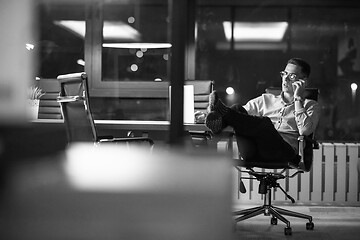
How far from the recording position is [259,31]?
245 inches

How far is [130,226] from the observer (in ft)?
3.86

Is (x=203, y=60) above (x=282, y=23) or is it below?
below

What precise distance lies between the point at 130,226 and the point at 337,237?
3.22 metres

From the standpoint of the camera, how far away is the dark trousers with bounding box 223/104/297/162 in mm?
4035

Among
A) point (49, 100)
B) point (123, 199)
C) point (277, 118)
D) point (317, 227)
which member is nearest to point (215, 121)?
point (277, 118)

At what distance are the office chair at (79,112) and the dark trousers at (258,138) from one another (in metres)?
0.60

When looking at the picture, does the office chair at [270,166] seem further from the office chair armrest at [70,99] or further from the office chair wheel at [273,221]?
the office chair armrest at [70,99]

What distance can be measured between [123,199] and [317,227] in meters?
3.44

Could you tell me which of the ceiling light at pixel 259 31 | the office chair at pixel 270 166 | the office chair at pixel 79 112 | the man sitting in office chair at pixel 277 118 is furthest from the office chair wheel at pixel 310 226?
the ceiling light at pixel 259 31

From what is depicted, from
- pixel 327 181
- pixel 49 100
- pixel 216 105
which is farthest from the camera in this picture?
pixel 327 181

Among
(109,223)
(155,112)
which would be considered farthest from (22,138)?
(155,112)

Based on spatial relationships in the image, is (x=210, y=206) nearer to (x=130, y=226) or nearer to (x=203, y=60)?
(x=130, y=226)

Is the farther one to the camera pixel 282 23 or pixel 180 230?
pixel 282 23

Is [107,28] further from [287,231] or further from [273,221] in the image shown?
[287,231]
